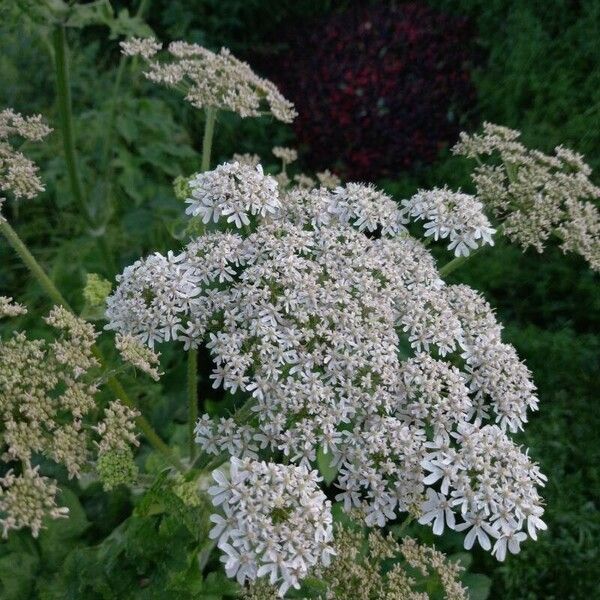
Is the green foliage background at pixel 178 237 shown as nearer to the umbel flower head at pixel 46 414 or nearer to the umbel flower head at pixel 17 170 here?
the umbel flower head at pixel 46 414

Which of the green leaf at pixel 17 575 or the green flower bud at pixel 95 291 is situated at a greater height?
the green flower bud at pixel 95 291

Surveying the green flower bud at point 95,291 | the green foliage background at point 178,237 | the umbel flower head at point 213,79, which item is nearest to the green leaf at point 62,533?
the green foliage background at point 178,237

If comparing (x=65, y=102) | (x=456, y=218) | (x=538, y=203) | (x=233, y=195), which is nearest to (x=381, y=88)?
(x=65, y=102)

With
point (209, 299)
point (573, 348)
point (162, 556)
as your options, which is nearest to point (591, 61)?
point (573, 348)

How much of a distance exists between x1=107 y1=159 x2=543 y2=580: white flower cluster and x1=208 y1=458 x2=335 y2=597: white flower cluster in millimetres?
293

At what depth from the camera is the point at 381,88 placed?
307 inches

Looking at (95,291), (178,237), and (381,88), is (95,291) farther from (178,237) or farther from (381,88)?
(381,88)

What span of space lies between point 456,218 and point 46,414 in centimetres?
215

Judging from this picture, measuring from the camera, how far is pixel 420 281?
3.46m

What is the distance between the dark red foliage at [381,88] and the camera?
24.9 feet

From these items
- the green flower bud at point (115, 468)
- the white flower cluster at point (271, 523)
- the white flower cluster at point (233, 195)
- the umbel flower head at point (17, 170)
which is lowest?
the white flower cluster at point (271, 523)

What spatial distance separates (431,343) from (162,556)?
1515mm

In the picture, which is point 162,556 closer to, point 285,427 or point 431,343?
point 285,427

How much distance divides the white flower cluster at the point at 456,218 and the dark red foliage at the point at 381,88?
12.7 feet
